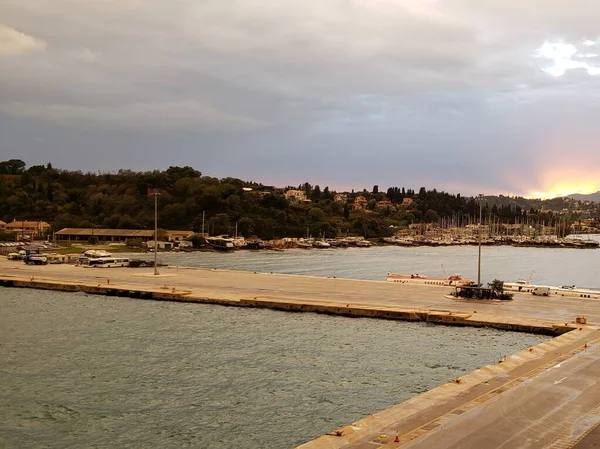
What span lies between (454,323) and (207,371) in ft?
65.5

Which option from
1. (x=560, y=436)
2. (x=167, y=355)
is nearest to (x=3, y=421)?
(x=167, y=355)

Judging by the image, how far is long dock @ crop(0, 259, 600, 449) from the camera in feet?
61.0

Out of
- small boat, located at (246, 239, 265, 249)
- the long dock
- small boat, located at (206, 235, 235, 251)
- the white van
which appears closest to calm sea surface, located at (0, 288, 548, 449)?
the long dock

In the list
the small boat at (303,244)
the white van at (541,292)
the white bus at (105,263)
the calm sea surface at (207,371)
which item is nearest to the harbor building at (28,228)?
the small boat at (303,244)

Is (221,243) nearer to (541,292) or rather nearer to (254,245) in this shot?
(254,245)

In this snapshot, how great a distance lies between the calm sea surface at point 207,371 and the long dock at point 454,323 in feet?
8.73

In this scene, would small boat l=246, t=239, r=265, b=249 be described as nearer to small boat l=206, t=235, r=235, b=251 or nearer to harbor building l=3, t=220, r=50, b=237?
small boat l=206, t=235, r=235, b=251

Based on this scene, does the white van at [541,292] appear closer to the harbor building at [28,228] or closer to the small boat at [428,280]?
the small boat at [428,280]

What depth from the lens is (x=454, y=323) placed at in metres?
43.7

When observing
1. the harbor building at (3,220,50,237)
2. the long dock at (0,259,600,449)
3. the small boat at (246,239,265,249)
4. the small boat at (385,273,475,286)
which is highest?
the harbor building at (3,220,50,237)

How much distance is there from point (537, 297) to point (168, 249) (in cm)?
10259

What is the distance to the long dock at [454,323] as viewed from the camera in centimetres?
1859

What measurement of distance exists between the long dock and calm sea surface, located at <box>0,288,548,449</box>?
105 inches

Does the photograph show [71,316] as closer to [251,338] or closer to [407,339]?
[251,338]
